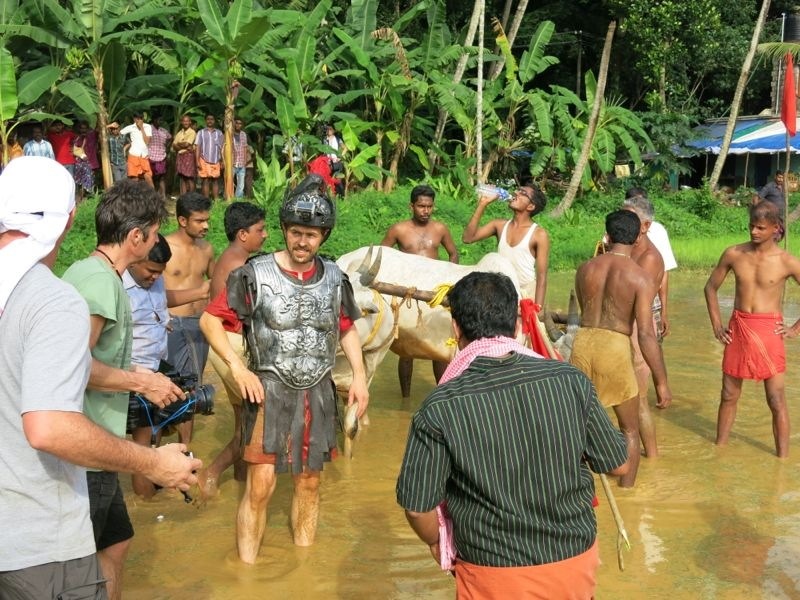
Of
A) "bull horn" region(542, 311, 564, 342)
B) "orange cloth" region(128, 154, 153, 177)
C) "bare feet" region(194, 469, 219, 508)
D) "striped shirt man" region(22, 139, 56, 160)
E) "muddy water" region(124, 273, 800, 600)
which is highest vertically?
"striped shirt man" region(22, 139, 56, 160)

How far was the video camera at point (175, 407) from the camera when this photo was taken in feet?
12.7

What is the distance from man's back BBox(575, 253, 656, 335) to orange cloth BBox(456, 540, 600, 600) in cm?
320

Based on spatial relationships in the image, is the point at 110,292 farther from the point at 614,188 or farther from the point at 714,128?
the point at 714,128

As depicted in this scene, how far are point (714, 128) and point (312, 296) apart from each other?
25628 millimetres

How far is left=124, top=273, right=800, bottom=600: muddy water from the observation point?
4.91 meters

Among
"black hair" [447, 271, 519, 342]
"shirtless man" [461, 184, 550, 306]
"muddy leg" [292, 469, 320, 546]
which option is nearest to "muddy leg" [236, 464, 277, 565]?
"muddy leg" [292, 469, 320, 546]

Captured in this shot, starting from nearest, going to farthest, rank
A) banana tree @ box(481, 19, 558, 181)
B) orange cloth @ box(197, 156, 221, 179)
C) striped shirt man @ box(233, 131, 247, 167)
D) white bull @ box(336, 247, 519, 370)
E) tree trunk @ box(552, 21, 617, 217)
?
white bull @ box(336, 247, 519, 370), orange cloth @ box(197, 156, 221, 179), striped shirt man @ box(233, 131, 247, 167), tree trunk @ box(552, 21, 617, 217), banana tree @ box(481, 19, 558, 181)

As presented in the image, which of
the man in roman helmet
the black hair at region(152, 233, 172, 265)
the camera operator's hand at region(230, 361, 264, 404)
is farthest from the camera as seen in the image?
the black hair at region(152, 233, 172, 265)

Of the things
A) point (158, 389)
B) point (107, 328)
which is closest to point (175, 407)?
point (158, 389)

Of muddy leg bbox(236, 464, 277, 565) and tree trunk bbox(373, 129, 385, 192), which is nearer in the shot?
muddy leg bbox(236, 464, 277, 565)

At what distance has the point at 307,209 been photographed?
15.5ft

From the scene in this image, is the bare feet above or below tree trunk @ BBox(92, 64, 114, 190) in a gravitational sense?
below

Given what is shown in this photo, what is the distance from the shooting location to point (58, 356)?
8.27 ft

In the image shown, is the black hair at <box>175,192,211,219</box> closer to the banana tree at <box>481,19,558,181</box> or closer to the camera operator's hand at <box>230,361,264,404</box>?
the camera operator's hand at <box>230,361,264,404</box>
